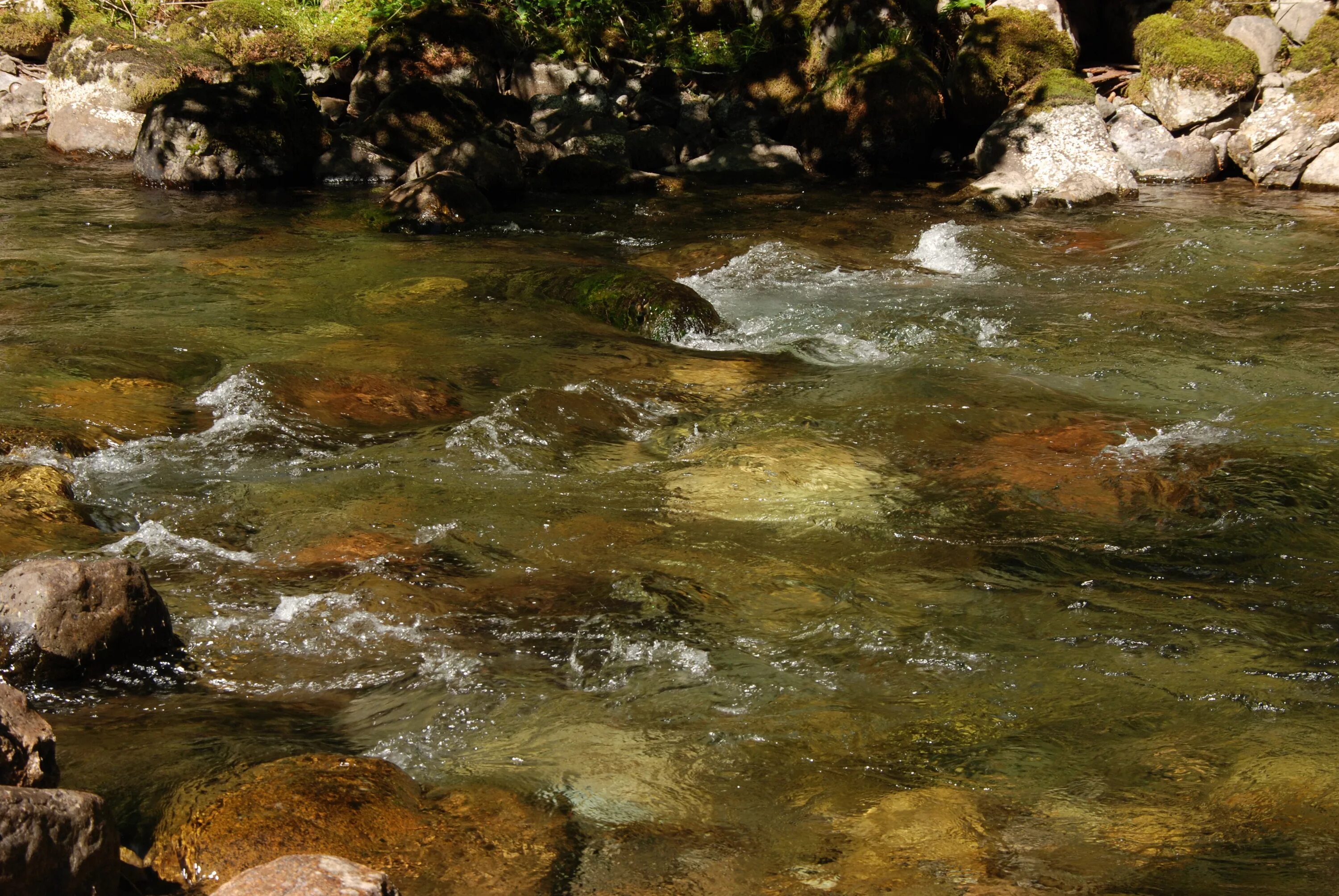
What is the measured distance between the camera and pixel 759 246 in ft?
32.6

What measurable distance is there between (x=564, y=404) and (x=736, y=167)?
336 inches

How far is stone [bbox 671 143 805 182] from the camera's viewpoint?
13750 mm

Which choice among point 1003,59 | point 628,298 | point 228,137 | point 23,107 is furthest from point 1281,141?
point 23,107

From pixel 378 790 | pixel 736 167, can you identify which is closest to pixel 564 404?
pixel 378 790

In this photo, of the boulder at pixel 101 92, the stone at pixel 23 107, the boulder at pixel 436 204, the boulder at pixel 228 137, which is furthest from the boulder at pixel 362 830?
the stone at pixel 23 107

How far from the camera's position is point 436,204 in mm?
10969

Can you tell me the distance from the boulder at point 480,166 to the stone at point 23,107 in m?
7.88

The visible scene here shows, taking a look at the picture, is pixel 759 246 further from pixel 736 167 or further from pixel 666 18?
pixel 666 18

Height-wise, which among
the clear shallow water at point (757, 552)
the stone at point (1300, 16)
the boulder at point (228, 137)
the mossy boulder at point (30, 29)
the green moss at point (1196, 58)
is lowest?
the clear shallow water at point (757, 552)

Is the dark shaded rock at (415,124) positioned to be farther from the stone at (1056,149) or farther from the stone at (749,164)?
the stone at (1056,149)

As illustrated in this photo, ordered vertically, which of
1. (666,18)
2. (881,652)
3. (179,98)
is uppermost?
(666,18)

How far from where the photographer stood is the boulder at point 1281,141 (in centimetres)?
1195

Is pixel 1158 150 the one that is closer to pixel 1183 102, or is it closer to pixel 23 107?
pixel 1183 102

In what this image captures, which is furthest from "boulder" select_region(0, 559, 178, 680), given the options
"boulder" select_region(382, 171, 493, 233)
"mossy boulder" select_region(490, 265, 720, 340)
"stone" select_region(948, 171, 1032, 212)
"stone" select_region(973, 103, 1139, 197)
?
"stone" select_region(973, 103, 1139, 197)
